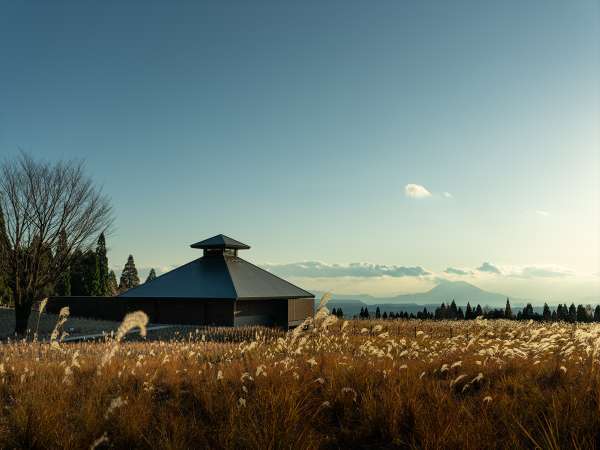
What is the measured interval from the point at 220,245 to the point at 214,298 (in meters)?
7.01

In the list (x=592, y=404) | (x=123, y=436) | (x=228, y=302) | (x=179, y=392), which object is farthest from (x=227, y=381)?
(x=228, y=302)

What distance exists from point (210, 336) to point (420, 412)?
53.3 ft

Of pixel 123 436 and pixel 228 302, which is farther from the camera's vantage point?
pixel 228 302

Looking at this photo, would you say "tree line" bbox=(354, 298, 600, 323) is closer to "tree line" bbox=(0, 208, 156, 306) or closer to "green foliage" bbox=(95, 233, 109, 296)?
→ "tree line" bbox=(0, 208, 156, 306)

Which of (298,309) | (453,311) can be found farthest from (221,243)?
(453,311)

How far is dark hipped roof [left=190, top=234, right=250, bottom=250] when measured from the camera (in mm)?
33969

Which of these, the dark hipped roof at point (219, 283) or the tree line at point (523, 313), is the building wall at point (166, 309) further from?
the tree line at point (523, 313)

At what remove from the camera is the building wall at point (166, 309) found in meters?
28.5

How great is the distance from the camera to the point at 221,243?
33.8 m

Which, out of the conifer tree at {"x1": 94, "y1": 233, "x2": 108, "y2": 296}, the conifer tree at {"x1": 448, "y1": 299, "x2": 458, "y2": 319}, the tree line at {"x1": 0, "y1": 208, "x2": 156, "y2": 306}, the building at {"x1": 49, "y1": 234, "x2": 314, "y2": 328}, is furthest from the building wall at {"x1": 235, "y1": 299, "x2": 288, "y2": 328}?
the conifer tree at {"x1": 94, "y1": 233, "x2": 108, "y2": 296}

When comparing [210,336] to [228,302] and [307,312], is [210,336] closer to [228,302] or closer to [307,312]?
[228,302]

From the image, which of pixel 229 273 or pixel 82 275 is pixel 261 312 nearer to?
A: pixel 229 273

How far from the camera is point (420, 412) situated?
5371 millimetres

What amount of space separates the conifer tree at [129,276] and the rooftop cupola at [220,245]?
41344mm
